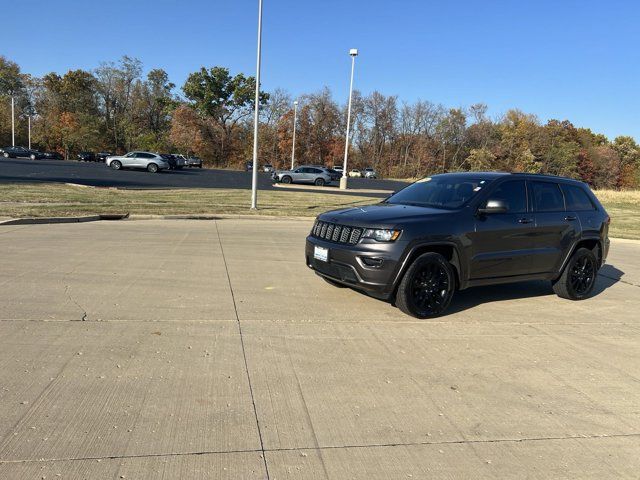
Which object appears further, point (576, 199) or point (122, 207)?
point (122, 207)

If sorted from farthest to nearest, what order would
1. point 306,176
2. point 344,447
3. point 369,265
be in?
point 306,176
point 369,265
point 344,447

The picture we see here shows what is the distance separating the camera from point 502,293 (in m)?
7.38

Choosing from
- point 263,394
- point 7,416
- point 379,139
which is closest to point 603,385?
point 263,394

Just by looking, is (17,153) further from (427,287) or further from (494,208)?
(494,208)

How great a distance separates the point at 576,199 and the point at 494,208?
217 centimetres

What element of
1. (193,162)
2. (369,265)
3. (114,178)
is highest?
(193,162)

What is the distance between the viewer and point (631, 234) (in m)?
16.3

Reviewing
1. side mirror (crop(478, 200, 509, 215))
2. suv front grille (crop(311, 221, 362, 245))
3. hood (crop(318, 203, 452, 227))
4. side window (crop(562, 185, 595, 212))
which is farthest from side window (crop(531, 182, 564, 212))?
suv front grille (crop(311, 221, 362, 245))

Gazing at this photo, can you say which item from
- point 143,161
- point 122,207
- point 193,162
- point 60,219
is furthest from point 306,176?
point 60,219

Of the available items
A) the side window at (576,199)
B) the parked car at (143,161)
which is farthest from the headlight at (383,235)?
the parked car at (143,161)

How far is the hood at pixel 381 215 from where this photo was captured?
5.64 metres

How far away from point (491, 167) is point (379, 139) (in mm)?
19730

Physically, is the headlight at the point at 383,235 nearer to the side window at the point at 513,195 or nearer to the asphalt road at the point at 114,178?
the side window at the point at 513,195

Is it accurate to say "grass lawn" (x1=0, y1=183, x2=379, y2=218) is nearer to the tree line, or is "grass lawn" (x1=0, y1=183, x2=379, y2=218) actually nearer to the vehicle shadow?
the vehicle shadow
